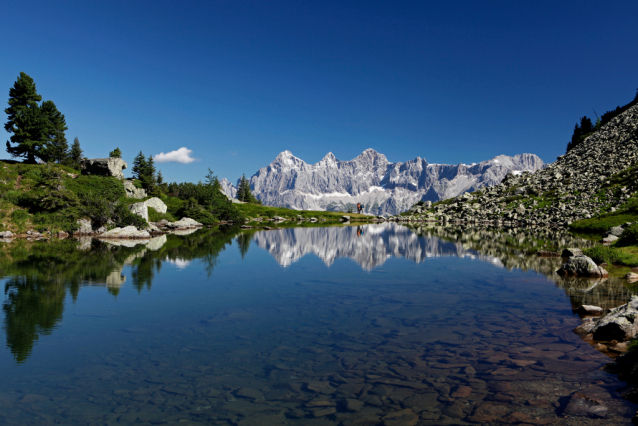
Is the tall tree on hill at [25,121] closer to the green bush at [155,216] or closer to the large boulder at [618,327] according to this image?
the green bush at [155,216]

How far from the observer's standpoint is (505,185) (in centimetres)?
15350

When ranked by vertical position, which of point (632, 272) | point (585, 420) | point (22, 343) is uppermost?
point (632, 272)

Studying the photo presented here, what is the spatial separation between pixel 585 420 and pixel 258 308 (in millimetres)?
14987

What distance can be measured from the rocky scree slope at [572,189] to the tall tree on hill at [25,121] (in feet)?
431

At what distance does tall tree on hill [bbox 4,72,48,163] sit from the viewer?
7981 centimetres

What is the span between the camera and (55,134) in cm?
9025

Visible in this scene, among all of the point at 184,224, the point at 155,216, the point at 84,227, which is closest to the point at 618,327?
the point at 84,227

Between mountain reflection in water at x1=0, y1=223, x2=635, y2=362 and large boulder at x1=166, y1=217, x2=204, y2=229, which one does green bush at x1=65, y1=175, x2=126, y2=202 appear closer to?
large boulder at x1=166, y1=217, x2=204, y2=229

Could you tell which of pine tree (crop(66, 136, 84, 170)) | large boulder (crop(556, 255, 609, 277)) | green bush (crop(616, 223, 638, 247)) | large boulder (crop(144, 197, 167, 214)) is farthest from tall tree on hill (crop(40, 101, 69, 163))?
green bush (crop(616, 223, 638, 247))

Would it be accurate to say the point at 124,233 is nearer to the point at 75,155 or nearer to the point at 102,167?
the point at 102,167

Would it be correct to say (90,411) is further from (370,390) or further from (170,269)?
(170,269)

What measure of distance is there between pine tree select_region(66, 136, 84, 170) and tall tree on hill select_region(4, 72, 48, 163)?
1089cm

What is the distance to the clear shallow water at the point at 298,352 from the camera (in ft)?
30.8

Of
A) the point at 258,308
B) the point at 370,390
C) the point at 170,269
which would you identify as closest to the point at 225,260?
the point at 170,269
